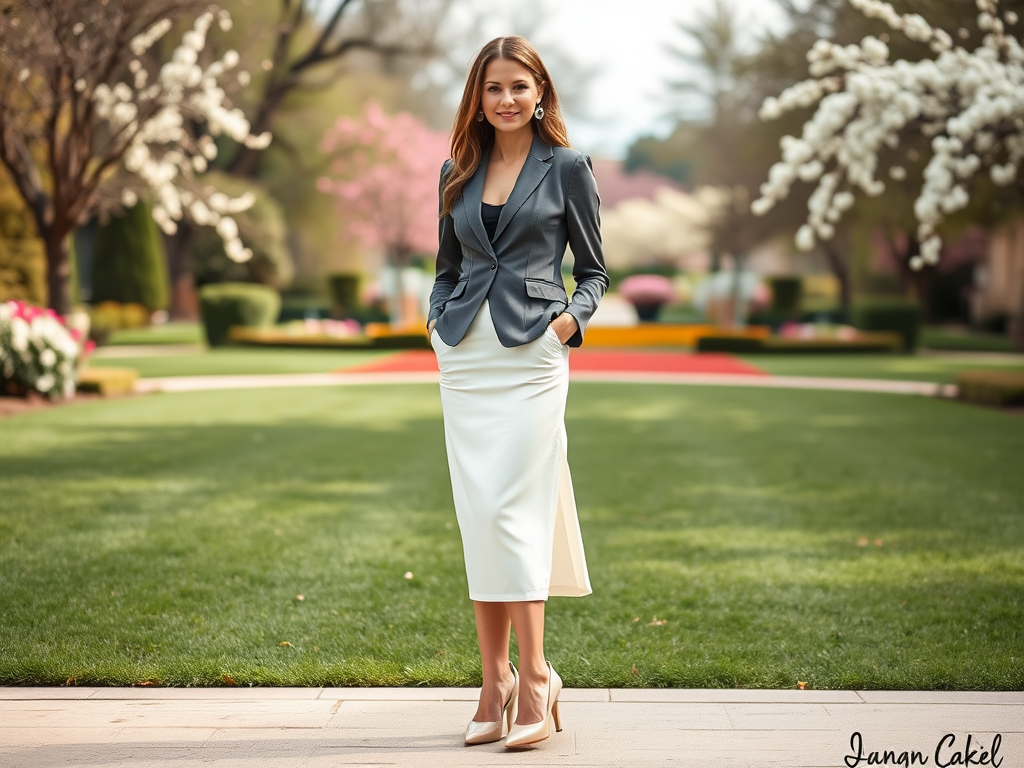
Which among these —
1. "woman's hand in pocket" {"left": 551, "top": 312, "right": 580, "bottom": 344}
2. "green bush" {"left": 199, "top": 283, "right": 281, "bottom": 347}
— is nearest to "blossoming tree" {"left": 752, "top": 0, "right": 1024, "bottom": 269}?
"woman's hand in pocket" {"left": 551, "top": 312, "right": 580, "bottom": 344}

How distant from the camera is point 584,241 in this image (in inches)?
130

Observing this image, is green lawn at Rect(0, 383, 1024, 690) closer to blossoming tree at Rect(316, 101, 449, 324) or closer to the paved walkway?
the paved walkway

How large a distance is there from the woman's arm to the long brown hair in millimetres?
142

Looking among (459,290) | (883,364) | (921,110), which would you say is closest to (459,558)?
(459,290)

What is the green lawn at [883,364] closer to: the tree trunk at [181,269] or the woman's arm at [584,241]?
the woman's arm at [584,241]

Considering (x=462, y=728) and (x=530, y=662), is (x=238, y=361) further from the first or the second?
(x=530, y=662)

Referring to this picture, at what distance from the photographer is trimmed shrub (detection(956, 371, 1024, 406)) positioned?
41.9 ft

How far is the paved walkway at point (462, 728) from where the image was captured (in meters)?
3.01

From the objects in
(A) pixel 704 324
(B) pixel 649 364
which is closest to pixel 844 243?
(A) pixel 704 324

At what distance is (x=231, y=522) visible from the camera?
629cm

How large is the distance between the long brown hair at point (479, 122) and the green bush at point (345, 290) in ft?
91.2

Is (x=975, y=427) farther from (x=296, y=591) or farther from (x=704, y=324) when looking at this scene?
(x=704, y=324)

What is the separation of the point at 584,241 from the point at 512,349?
415 mm

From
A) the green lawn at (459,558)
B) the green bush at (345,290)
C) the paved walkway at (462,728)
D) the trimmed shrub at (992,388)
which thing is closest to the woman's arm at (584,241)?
the paved walkway at (462,728)
